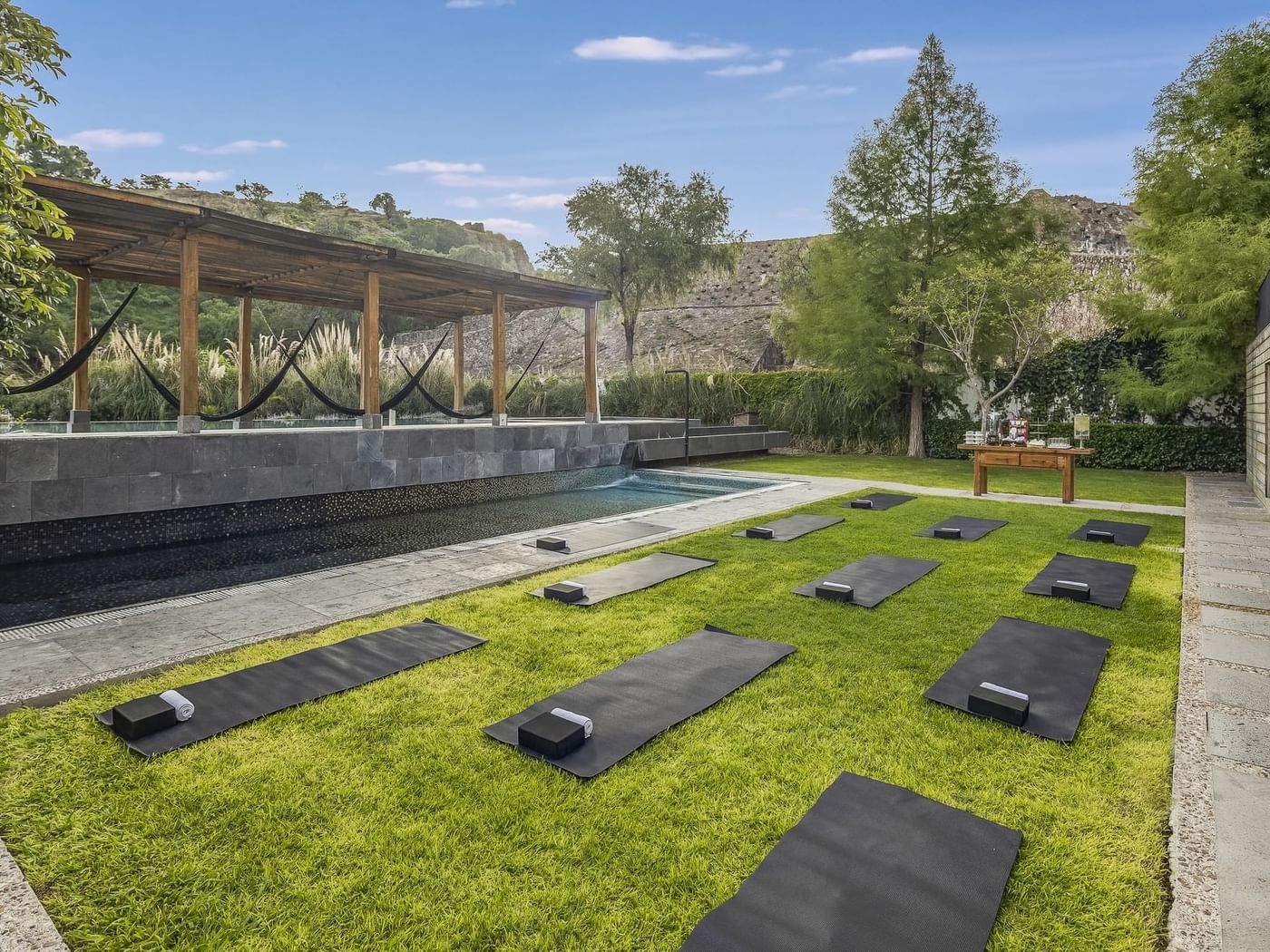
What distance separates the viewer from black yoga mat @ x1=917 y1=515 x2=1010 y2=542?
17.8 feet

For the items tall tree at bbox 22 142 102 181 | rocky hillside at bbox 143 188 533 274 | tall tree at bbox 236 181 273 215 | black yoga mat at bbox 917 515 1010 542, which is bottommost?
black yoga mat at bbox 917 515 1010 542

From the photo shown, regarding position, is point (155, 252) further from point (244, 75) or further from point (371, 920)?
point (244, 75)

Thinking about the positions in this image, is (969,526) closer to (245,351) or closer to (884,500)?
(884,500)

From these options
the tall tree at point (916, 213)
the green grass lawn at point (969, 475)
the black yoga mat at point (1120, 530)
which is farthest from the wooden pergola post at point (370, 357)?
the tall tree at point (916, 213)

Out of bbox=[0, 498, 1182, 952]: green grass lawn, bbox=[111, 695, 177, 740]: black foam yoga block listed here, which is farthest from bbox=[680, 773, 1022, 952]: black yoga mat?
bbox=[111, 695, 177, 740]: black foam yoga block

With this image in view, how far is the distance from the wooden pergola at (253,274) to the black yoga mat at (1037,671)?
6189 millimetres

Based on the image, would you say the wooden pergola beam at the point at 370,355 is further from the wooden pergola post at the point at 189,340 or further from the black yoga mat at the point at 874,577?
the black yoga mat at the point at 874,577

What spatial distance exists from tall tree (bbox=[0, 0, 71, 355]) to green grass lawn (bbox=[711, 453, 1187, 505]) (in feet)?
27.8

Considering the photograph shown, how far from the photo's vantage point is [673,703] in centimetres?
243

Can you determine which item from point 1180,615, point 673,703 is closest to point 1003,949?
point 673,703

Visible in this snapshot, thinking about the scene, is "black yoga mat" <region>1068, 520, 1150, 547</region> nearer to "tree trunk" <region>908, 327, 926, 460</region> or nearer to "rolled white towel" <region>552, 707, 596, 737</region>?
"rolled white towel" <region>552, 707, 596, 737</region>

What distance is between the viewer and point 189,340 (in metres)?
6.16

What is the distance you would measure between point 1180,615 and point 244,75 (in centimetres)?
2800

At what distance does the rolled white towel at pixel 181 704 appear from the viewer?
2.25 meters
